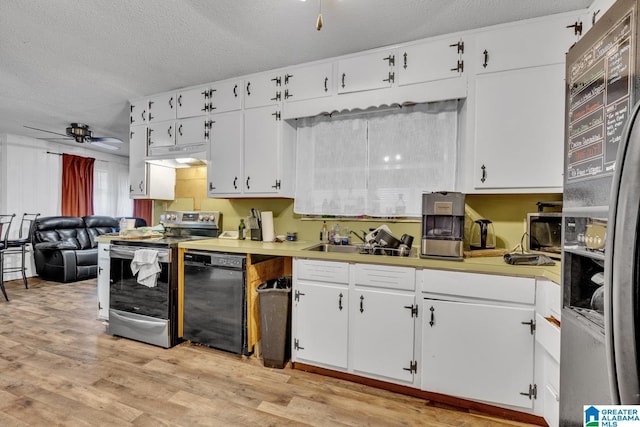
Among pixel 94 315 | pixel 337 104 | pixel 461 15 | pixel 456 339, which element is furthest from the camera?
pixel 94 315

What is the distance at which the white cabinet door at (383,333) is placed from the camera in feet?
6.42

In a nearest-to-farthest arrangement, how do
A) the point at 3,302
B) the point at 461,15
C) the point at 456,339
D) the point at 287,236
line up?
the point at 456,339 < the point at 461,15 < the point at 287,236 < the point at 3,302

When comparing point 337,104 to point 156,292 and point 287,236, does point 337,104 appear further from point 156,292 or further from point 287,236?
point 156,292

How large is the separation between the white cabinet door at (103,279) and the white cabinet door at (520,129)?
3.50m

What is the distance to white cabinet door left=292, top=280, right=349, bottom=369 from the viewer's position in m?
2.13

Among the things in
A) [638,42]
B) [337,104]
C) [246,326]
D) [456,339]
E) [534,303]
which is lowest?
[246,326]

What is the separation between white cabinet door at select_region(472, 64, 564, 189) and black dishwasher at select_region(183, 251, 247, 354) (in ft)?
6.54

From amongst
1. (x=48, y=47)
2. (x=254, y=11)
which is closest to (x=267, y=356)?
(x=254, y=11)

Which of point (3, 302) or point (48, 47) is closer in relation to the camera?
point (48, 47)

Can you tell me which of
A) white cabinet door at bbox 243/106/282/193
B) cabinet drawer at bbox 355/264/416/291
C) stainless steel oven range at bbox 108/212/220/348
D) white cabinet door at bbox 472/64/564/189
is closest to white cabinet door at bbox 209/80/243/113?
white cabinet door at bbox 243/106/282/193

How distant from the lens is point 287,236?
289cm

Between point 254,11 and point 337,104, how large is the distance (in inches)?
35.2

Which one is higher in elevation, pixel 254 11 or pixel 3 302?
pixel 254 11

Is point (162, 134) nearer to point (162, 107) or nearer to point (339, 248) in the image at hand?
point (162, 107)
